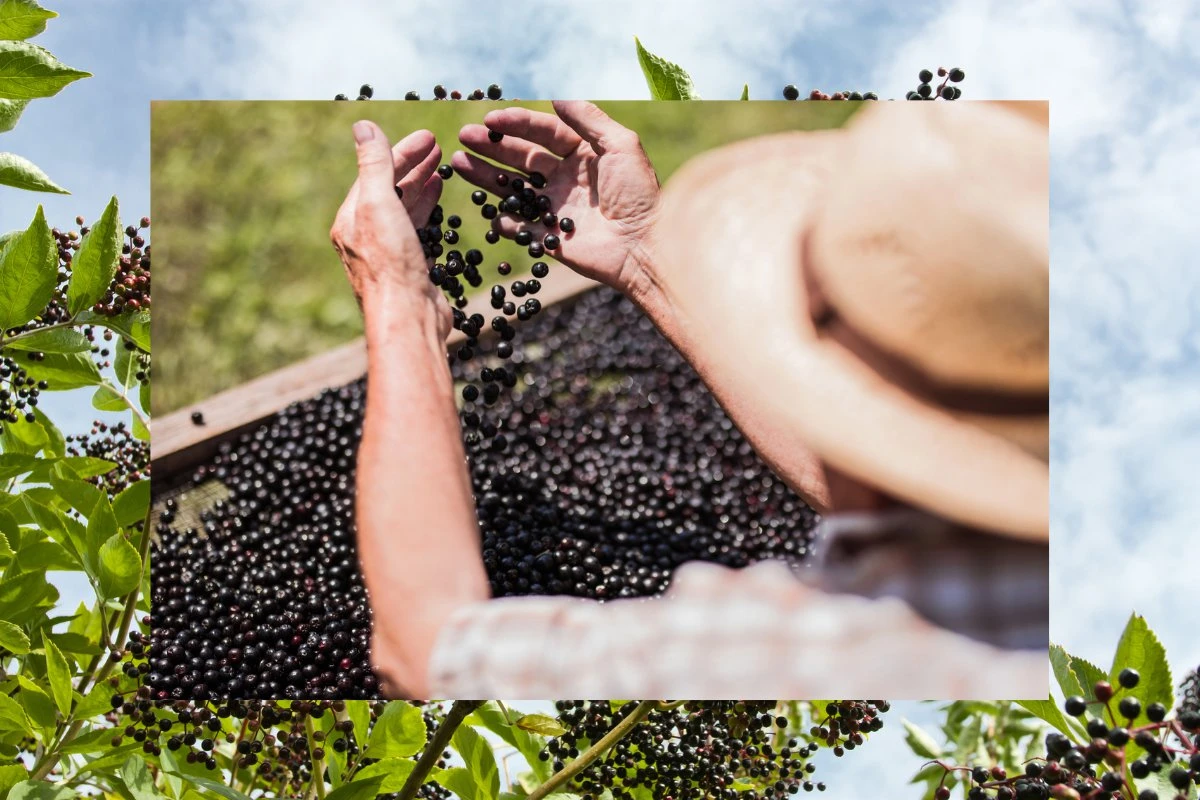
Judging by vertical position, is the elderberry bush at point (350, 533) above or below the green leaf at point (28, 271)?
below

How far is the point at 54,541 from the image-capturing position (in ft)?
6.39

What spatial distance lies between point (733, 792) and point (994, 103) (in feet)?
4.63

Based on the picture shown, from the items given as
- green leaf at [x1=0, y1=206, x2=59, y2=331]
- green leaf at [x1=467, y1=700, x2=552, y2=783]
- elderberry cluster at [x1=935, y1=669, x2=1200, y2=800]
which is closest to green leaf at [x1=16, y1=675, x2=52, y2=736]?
green leaf at [x1=0, y1=206, x2=59, y2=331]

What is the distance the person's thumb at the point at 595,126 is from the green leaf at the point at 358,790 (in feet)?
3.71

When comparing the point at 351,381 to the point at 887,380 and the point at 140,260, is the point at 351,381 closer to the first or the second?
the point at 140,260

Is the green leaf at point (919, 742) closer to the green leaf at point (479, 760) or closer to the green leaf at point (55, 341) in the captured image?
the green leaf at point (479, 760)

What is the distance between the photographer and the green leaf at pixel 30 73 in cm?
162

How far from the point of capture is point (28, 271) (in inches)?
64.9

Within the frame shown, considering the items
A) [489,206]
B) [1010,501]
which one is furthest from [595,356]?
[1010,501]

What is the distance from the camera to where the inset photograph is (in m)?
1.74

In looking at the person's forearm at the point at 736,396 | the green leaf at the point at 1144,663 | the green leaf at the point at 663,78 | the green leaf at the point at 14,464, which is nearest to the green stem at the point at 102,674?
the green leaf at the point at 14,464

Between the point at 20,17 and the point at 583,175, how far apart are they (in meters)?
0.98

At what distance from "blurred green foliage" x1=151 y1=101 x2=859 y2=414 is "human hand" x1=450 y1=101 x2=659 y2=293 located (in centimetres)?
5

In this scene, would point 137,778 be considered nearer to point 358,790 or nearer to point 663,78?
point 358,790
